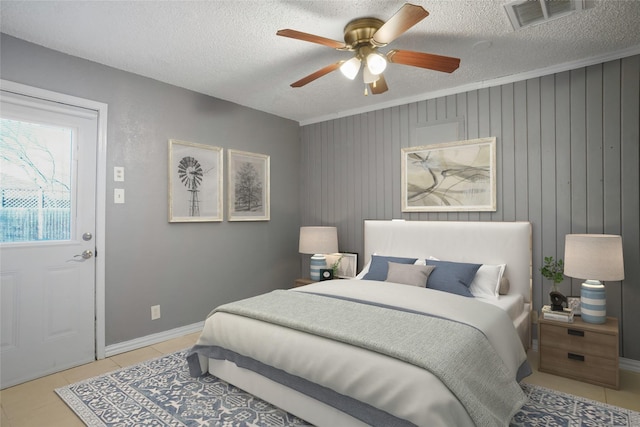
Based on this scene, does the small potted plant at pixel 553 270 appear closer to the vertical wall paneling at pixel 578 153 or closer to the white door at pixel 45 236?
the vertical wall paneling at pixel 578 153

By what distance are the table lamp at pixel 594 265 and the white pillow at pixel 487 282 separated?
0.54 metres

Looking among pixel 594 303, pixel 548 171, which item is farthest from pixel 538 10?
pixel 594 303

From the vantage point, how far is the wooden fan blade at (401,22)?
5.99 ft

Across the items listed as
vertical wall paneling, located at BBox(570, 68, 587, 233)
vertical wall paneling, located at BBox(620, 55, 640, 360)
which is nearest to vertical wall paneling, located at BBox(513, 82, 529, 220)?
vertical wall paneling, located at BBox(570, 68, 587, 233)

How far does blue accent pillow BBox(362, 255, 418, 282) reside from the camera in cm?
351

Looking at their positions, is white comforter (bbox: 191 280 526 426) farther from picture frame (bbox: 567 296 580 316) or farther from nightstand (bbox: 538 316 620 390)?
picture frame (bbox: 567 296 580 316)

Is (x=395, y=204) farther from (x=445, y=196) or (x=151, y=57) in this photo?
(x=151, y=57)

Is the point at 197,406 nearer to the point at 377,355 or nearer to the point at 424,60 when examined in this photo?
the point at 377,355

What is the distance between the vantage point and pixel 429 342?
186 cm

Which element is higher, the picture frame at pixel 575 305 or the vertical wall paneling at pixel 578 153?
the vertical wall paneling at pixel 578 153

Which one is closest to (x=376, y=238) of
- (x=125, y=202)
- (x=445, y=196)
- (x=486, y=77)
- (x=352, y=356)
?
(x=445, y=196)

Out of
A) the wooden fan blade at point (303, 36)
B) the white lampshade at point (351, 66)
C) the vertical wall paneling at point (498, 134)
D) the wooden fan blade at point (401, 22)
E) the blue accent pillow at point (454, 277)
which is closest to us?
the wooden fan blade at point (401, 22)

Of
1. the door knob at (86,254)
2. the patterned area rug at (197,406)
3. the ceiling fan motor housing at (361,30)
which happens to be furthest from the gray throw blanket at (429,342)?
the ceiling fan motor housing at (361,30)

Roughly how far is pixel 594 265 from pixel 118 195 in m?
3.92
